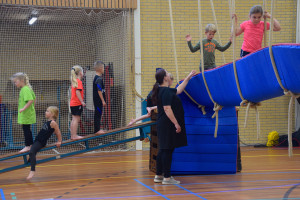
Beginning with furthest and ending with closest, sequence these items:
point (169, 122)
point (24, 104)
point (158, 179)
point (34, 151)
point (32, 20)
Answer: point (32, 20), point (24, 104), point (34, 151), point (158, 179), point (169, 122)

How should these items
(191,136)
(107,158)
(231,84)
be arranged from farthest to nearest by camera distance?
(107,158) → (191,136) → (231,84)

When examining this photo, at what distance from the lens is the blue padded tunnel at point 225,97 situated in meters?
2.94

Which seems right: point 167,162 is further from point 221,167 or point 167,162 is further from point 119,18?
point 119,18

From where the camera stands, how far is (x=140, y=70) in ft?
26.9

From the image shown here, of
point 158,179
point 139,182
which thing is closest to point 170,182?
point 158,179

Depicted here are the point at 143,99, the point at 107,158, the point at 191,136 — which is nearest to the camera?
the point at 191,136

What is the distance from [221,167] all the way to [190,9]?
13.6 ft

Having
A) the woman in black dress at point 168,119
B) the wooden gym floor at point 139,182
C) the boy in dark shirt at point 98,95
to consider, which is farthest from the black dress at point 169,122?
the boy in dark shirt at point 98,95

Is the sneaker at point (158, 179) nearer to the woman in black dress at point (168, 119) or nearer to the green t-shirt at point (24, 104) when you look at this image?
the woman in black dress at point (168, 119)

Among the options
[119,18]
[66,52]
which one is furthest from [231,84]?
[66,52]

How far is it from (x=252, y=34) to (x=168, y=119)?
4.59 ft

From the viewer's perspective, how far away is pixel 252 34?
468 cm

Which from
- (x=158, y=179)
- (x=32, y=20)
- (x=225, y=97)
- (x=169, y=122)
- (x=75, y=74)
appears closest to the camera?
(x=225, y=97)

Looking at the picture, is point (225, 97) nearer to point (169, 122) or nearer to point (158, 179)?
point (169, 122)
